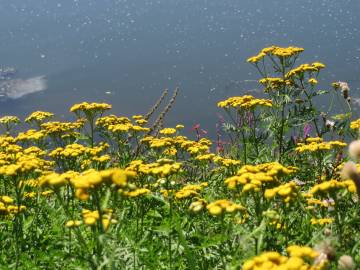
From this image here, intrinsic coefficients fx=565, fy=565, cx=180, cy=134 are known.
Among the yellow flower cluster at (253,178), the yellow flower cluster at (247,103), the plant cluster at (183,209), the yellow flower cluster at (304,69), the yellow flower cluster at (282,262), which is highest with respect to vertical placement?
the yellow flower cluster at (304,69)

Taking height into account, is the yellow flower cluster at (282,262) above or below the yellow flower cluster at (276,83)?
below

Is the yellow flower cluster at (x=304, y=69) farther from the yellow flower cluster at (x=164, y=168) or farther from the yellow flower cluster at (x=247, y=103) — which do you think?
the yellow flower cluster at (x=164, y=168)

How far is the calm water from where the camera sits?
26516 millimetres

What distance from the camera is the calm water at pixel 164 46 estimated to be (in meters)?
26.5

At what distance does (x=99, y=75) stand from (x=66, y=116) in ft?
25.8

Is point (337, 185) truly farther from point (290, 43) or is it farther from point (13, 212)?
point (290, 43)

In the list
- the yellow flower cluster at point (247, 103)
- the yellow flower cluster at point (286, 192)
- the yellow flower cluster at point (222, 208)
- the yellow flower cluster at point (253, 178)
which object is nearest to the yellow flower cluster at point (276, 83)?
the yellow flower cluster at point (247, 103)

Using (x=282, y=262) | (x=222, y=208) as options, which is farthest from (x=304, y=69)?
(x=282, y=262)

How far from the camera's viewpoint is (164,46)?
3634 cm

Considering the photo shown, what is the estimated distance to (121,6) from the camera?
175ft

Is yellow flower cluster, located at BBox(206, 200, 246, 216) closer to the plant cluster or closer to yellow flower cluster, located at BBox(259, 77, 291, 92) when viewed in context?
the plant cluster

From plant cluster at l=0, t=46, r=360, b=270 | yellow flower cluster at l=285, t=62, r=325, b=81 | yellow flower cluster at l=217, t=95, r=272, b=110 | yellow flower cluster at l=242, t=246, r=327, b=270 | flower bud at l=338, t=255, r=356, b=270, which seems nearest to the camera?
yellow flower cluster at l=242, t=246, r=327, b=270

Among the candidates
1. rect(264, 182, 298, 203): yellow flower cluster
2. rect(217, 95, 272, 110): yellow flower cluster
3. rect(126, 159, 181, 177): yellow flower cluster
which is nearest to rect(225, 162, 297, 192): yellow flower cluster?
rect(264, 182, 298, 203): yellow flower cluster

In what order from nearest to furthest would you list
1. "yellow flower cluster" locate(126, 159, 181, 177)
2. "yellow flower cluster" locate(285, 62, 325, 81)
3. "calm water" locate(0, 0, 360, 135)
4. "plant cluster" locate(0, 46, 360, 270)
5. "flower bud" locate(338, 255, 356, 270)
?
"flower bud" locate(338, 255, 356, 270) < "plant cluster" locate(0, 46, 360, 270) < "yellow flower cluster" locate(126, 159, 181, 177) < "yellow flower cluster" locate(285, 62, 325, 81) < "calm water" locate(0, 0, 360, 135)
